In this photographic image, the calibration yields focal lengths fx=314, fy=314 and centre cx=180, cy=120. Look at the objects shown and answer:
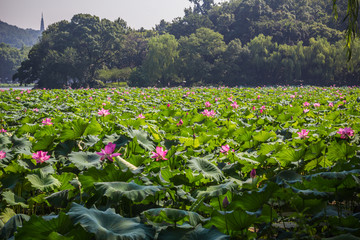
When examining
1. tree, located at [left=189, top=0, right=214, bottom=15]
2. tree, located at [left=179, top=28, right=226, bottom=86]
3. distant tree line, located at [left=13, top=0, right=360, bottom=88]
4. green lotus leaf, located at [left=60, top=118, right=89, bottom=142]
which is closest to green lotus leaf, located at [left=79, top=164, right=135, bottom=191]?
green lotus leaf, located at [left=60, top=118, right=89, bottom=142]

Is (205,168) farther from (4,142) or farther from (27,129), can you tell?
(27,129)

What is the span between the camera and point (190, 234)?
121 centimetres

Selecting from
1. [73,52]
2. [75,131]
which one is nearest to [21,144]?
[75,131]

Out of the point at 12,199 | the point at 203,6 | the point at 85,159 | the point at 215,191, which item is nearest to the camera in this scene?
the point at 215,191

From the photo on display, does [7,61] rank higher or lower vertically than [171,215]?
higher

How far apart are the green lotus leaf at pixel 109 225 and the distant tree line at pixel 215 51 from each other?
3360cm

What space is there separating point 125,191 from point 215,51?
36909 mm

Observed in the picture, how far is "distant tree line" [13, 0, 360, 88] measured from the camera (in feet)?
108

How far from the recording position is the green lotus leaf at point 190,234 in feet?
3.88

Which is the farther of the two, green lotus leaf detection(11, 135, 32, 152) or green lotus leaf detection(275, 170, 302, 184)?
green lotus leaf detection(11, 135, 32, 152)

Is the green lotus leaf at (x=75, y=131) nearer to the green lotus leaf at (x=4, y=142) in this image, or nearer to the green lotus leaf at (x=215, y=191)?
the green lotus leaf at (x=4, y=142)

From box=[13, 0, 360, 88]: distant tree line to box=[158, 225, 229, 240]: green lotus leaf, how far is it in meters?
33.5

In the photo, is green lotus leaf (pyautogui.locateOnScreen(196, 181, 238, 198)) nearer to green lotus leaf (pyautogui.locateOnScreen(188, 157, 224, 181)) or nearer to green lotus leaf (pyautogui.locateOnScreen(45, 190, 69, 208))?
green lotus leaf (pyautogui.locateOnScreen(188, 157, 224, 181))

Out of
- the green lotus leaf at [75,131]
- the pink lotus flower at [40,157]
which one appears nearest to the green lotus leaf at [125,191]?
the pink lotus flower at [40,157]
